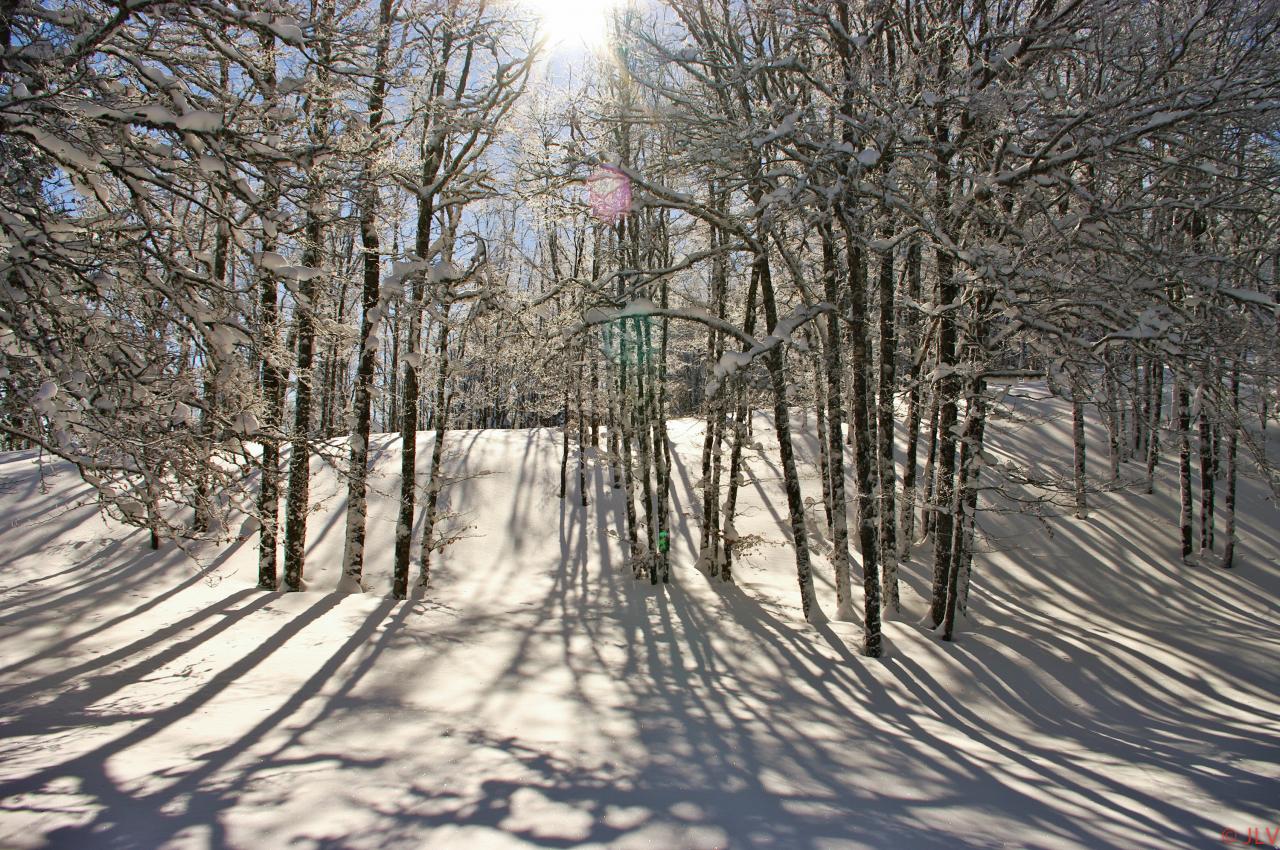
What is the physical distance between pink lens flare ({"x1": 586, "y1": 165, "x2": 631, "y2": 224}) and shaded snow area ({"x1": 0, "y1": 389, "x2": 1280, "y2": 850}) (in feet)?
20.1

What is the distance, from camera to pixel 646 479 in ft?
43.9

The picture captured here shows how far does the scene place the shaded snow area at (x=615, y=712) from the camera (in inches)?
137

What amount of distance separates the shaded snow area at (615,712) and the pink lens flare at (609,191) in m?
6.14

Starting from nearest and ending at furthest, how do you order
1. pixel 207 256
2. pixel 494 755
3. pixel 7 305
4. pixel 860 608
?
pixel 7 305, pixel 494 755, pixel 207 256, pixel 860 608

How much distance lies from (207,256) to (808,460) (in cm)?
1906

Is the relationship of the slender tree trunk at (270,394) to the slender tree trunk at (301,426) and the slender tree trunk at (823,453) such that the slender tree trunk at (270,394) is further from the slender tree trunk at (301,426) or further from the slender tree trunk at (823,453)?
the slender tree trunk at (823,453)

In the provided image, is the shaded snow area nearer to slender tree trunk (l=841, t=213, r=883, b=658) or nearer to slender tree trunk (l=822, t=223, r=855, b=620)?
slender tree trunk (l=841, t=213, r=883, b=658)

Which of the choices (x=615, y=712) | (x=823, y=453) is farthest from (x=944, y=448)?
(x=615, y=712)

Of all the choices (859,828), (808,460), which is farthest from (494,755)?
(808,460)

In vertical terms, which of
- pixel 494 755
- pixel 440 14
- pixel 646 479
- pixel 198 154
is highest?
pixel 440 14

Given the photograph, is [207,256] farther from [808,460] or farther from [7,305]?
[808,460]

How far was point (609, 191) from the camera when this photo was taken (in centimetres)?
960
